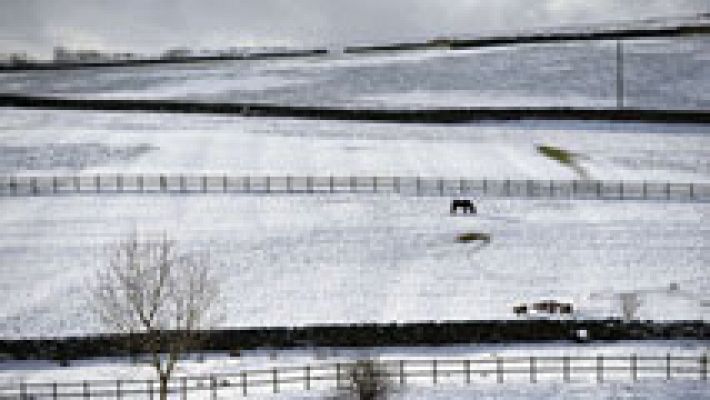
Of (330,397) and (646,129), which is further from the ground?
(646,129)

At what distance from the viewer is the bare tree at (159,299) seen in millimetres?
30547

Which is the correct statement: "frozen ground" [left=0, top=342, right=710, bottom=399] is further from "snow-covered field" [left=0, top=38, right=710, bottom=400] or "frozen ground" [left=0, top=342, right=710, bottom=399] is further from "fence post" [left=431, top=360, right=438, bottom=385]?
"fence post" [left=431, top=360, right=438, bottom=385]

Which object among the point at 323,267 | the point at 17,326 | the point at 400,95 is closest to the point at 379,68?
the point at 400,95

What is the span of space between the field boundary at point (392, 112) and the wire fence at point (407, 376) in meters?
48.7

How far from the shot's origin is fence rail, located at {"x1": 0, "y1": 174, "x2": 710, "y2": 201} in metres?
55.2

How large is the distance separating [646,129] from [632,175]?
16.3 meters

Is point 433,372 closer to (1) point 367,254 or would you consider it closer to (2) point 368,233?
(1) point 367,254

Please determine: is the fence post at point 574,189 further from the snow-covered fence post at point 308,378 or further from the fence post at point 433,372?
the snow-covered fence post at point 308,378

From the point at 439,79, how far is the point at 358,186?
162ft

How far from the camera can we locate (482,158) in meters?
66.6

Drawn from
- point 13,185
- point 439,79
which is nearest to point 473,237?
point 13,185

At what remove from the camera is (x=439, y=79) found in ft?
340

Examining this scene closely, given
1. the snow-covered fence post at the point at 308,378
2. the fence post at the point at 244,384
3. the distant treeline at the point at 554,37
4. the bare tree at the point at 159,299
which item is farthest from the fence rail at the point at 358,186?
the distant treeline at the point at 554,37

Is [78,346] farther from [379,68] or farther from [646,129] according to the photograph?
[379,68]
